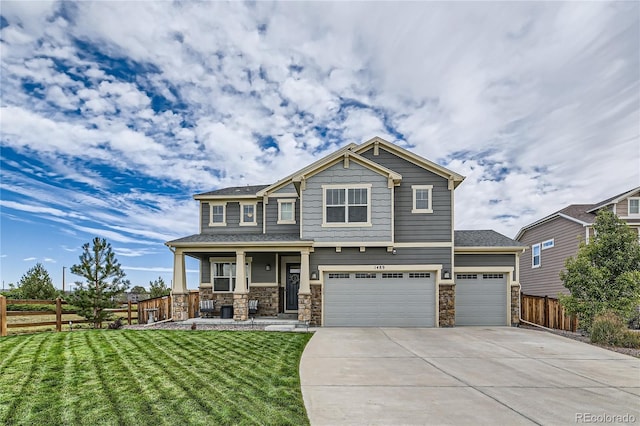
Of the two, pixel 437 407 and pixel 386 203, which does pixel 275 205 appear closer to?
pixel 386 203

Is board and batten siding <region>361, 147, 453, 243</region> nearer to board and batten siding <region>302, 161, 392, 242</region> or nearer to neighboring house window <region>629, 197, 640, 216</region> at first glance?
board and batten siding <region>302, 161, 392, 242</region>

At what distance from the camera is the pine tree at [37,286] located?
22.0 meters

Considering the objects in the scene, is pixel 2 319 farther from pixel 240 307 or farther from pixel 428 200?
pixel 428 200

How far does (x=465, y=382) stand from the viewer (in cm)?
711

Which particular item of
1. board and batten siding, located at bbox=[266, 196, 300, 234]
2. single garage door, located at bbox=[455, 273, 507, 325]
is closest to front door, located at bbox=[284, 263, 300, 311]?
board and batten siding, located at bbox=[266, 196, 300, 234]

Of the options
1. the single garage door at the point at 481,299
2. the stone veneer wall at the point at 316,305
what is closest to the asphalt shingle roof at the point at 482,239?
the single garage door at the point at 481,299

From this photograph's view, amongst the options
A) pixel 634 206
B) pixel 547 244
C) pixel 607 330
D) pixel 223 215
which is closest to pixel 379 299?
pixel 607 330

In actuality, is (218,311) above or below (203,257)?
below

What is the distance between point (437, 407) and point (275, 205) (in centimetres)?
1340

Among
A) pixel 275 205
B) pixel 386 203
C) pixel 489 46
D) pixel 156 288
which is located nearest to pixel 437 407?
pixel 386 203

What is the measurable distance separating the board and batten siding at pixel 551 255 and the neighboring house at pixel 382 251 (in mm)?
5443

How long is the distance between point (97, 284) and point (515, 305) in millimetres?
16486

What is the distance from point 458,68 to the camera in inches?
569

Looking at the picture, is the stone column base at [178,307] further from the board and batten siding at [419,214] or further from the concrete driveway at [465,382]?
the board and batten siding at [419,214]
